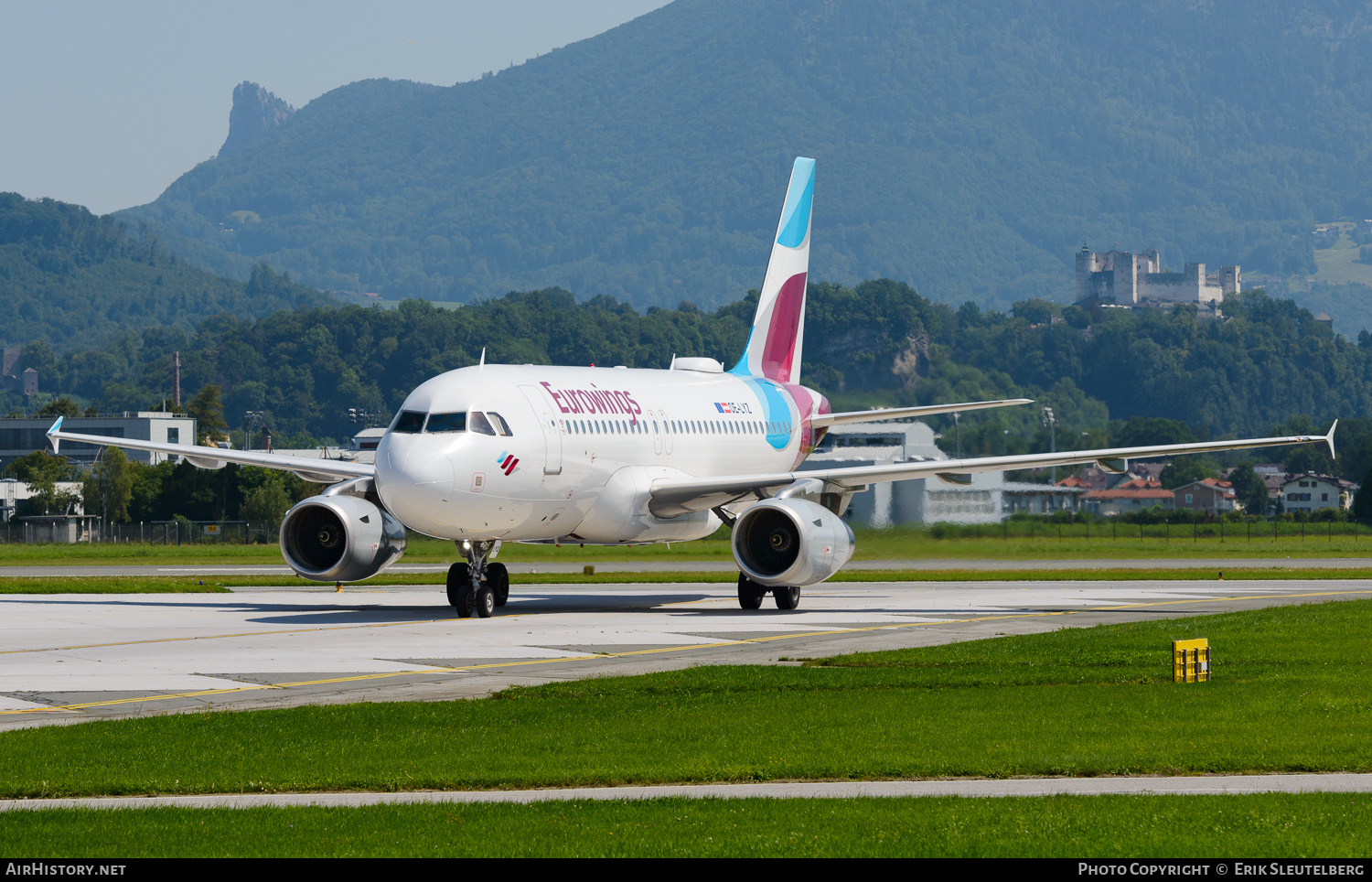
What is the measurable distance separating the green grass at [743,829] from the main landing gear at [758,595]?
2033 cm

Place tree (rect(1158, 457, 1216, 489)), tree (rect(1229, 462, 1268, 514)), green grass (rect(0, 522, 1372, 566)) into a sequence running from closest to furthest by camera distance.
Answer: green grass (rect(0, 522, 1372, 566)) → tree (rect(1229, 462, 1268, 514)) → tree (rect(1158, 457, 1216, 489))

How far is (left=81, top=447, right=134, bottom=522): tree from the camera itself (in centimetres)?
11712

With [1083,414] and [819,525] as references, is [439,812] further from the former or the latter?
[1083,414]

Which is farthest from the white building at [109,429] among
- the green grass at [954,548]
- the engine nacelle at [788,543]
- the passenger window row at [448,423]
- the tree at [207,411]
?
the passenger window row at [448,423]

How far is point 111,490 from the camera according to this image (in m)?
118

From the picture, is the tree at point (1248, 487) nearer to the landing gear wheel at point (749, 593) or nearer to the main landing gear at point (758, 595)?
the main landing gear at point (758, 595)

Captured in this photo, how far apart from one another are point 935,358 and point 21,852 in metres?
143

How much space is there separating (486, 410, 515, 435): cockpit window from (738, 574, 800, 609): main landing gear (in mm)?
5996

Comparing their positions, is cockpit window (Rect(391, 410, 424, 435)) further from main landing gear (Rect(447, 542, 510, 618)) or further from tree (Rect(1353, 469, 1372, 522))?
tree (Rect(1353, 469, 1372, 522))

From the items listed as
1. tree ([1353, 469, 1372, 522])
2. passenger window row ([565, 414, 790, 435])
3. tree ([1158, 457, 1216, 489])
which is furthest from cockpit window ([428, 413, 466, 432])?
tree ([1158, 457, 1216, 489])

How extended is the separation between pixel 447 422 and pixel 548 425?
235 centimetres

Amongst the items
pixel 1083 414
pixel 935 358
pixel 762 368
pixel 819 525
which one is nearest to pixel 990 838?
pixel 819 525

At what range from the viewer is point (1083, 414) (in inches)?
7603

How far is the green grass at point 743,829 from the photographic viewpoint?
10.4 meters
